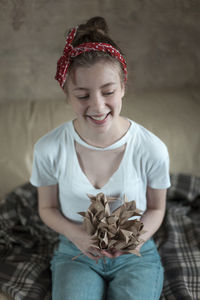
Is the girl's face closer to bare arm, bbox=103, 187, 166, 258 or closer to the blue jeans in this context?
bare arm, bbox=103, 187, 166, 258

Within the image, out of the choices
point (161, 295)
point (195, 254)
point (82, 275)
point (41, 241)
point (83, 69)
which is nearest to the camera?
point (83, 69)

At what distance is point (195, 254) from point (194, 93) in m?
0.88

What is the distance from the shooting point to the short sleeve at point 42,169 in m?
1.13

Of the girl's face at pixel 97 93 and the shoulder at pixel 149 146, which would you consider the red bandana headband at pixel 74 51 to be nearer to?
the girl's face at pixel 97 93

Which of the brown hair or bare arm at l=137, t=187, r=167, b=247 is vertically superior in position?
the brown hair

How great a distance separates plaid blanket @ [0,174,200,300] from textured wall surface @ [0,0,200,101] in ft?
1.89

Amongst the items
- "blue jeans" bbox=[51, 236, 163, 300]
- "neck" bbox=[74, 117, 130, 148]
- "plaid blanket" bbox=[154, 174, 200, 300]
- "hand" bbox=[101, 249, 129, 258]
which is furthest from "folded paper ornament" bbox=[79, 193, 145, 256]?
"plaid blanket" bbox=[154, 174, 200, 300]

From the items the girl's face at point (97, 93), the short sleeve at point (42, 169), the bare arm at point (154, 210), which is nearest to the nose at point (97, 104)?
the girl's face at point (97, 93)

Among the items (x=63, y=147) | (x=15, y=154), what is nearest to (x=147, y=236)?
(x=63, y=147)

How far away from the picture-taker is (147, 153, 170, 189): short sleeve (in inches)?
43.4

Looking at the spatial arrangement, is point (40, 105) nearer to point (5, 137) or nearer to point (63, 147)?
point (5, 137)

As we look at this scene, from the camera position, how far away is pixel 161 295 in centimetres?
115

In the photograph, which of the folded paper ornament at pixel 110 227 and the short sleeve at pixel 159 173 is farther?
the short sleeve at pixel 159 173

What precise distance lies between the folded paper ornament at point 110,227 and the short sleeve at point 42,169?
287mm
